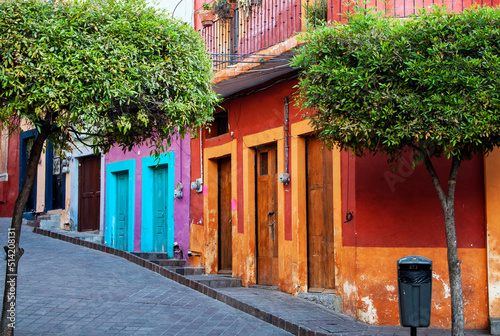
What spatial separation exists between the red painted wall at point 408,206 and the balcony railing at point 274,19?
2.27 m

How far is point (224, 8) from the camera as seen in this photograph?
1245 centimetres

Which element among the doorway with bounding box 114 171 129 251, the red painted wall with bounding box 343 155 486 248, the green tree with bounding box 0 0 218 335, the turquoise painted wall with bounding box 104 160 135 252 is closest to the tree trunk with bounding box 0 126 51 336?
the green tree with bounding box 0 0 218 335

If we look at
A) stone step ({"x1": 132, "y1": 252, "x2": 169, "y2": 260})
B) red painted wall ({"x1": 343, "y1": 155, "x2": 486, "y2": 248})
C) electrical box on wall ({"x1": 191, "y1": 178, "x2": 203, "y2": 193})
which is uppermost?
electrical box on wall ({"x1": 191, "y1": 178, "x2": 203, "y2": 193})

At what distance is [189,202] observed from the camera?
14.1 metres

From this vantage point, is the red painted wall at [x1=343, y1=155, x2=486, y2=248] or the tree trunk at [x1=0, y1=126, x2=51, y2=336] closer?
the tree trunk at [x1=0, y1=126, x2=51, y2=336]

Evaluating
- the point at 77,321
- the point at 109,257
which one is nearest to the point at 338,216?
the point at 77,321

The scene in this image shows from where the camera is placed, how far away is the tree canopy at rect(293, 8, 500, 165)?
632 centimetres

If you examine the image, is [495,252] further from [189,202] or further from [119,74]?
[189,202]

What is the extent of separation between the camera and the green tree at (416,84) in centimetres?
633

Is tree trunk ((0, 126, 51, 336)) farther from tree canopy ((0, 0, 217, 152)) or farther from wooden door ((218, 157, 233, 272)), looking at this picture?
wooden door ((218, 157, 233, 272))

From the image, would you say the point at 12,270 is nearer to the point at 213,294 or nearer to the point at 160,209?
the point at 213,294

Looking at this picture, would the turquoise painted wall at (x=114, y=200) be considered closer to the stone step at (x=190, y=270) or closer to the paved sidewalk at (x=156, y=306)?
the stone step at (x=190, y=270)

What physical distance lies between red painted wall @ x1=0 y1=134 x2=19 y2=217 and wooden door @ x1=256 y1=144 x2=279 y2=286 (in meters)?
12.9

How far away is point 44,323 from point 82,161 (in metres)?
11.1
